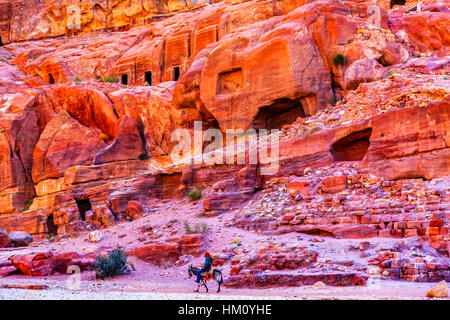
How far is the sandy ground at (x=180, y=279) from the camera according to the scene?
35.0 ft

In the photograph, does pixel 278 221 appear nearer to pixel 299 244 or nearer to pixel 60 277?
pixel 299 244

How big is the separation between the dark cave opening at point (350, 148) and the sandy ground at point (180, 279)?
183 inches

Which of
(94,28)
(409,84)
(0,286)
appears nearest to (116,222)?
(0,286)

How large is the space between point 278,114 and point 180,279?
14.4 m

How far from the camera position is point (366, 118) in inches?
746

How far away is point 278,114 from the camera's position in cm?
2822

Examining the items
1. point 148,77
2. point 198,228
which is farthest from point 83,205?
point 148,77

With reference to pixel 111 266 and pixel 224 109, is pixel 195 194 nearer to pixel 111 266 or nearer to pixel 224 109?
pixel 224 109

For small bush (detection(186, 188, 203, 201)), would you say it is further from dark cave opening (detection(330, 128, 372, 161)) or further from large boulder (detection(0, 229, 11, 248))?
large boulder (detection(0, 229, 11, 248))

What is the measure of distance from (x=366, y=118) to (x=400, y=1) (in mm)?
24835

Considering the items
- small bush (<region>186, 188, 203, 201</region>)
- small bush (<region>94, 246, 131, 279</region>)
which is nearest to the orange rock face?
small bush (<region>186, 188, 203, 201</region>)

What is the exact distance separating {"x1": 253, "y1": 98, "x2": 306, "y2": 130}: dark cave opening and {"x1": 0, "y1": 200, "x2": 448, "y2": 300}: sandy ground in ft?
21.2

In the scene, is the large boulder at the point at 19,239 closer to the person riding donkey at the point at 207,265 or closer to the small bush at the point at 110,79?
the person riding donkey at the point at 207,265

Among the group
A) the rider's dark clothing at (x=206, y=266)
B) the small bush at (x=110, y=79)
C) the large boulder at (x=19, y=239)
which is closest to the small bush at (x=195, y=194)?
the large boulder at (x=19, y=239)
